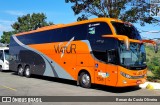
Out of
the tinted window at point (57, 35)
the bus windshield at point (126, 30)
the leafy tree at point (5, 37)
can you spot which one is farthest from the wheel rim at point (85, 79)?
the leafy tree at point (5, 37)

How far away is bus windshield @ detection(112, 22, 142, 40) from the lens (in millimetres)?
15276

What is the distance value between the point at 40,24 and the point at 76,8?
28.7 metres

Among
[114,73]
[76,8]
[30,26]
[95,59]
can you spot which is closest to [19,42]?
[76,8]

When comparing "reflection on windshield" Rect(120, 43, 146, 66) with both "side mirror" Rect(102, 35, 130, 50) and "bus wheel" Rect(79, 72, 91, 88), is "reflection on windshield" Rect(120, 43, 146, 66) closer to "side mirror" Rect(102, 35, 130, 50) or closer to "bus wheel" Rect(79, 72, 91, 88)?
"side mirror" Rect(102, 35, 130, 50)

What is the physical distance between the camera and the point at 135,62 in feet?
49.7

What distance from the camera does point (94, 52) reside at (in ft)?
51.9

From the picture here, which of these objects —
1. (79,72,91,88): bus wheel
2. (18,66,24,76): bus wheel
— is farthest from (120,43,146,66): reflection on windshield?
(18,66,24,76): bus wheel

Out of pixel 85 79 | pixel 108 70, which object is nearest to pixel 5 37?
pixel 85 79

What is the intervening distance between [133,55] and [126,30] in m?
1.45

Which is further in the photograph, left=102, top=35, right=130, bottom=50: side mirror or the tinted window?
the tinted window

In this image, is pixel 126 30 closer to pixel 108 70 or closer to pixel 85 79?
pixel 108 70

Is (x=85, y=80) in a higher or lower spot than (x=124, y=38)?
lower

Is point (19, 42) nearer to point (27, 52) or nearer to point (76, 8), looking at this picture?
point (27, 52)

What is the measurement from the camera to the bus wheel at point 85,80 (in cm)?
1634
